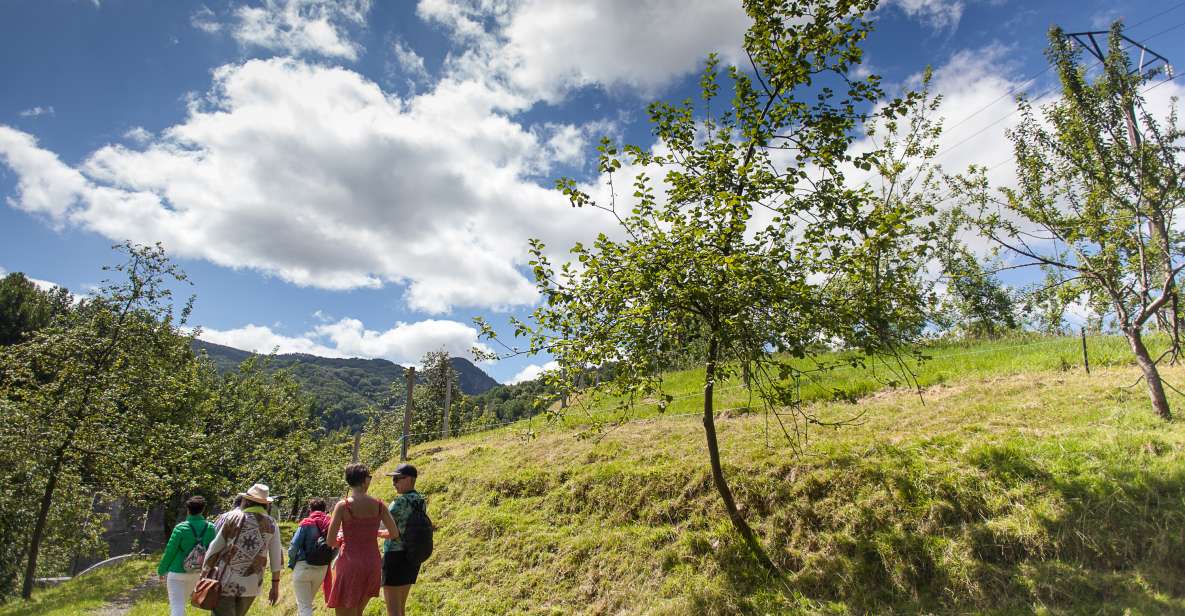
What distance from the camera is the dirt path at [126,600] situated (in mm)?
12545

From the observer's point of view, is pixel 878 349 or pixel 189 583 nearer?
pixel 878 349

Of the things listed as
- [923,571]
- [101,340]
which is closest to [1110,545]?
[923,571]

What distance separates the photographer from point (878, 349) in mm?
6355

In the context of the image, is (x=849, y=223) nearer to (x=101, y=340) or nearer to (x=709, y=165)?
(x=709, y=165)

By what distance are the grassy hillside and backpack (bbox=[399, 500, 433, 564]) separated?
2.01 meters

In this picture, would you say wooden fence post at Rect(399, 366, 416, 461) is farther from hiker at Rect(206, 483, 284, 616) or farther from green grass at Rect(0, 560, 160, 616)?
hiker at Rect(206, 483, 284, 616)

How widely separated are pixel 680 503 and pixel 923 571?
3553mm

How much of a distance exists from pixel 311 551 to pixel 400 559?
1.47 m

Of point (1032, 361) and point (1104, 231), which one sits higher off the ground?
point (1104, 231)

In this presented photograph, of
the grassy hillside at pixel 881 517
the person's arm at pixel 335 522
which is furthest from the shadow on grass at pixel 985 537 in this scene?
the person's arm at pixel 335 522

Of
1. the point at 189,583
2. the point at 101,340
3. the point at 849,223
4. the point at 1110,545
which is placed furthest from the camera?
the point at 101,340

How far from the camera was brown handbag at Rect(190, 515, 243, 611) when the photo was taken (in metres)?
6.01

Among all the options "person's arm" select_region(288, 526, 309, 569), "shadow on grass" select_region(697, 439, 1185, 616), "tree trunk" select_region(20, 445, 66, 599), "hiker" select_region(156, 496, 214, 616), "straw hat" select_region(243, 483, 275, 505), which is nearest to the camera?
"shadow on grass" select_region(697, 439, 1185, 616)

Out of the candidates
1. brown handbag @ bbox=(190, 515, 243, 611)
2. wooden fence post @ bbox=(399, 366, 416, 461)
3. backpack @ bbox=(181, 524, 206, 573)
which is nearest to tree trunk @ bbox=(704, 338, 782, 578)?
brown handbag @ bbox=(190, 515, 243, 611)
